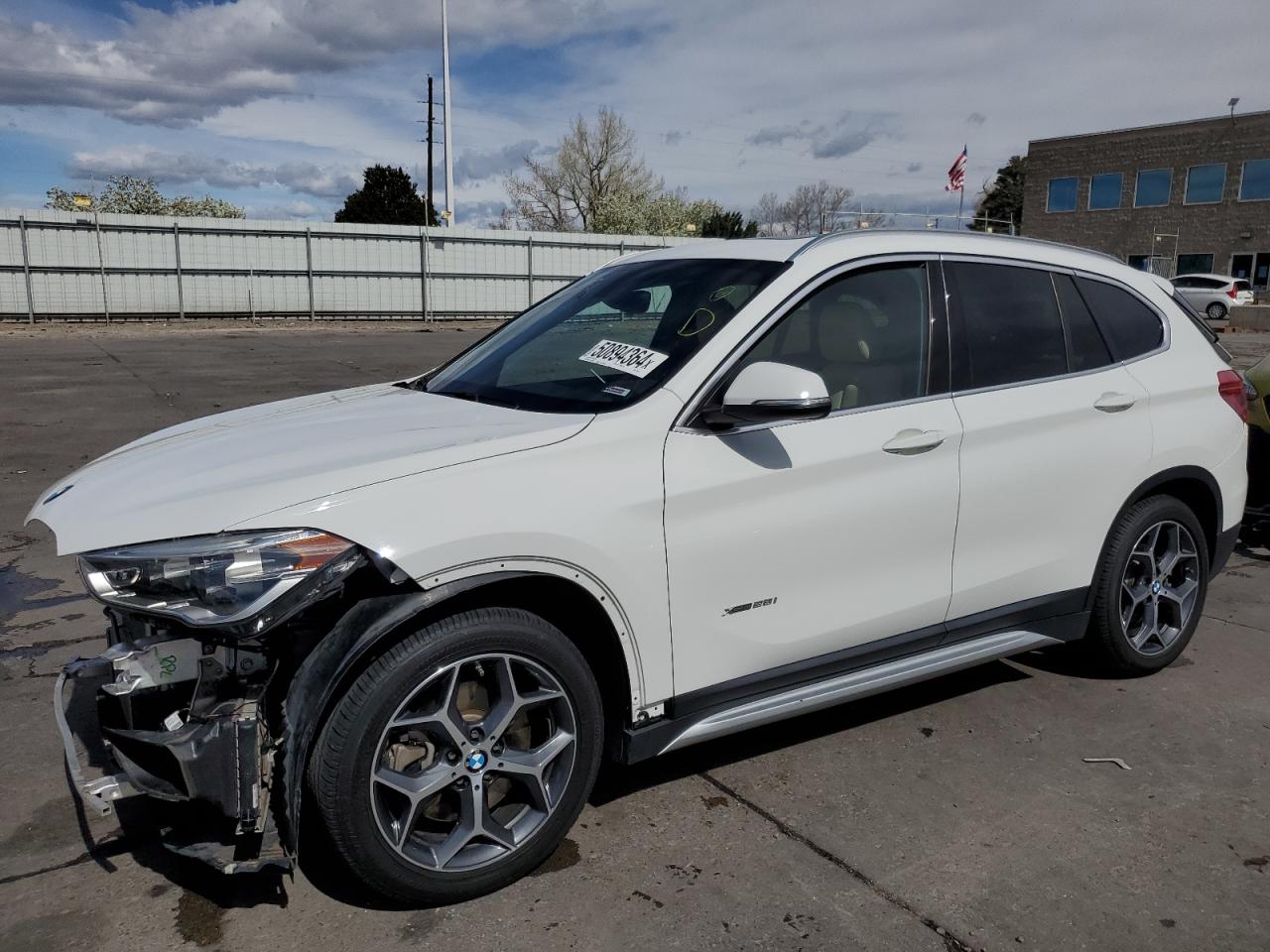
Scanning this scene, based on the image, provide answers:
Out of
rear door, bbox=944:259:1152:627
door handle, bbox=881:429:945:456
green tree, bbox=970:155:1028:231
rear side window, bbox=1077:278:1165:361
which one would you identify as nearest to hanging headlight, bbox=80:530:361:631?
door handle, bbox=881:429:945:456

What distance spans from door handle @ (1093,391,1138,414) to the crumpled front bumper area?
318cm

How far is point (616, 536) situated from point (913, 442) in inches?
46.4

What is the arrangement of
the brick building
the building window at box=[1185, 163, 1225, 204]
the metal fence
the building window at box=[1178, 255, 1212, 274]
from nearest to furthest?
1. the metal fence
2. the brick building
3. the building window at box=[1185, 163, 1225, 204]
4. the building window at box=[1178, 255, 1212, 274]

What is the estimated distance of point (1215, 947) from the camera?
256 cm

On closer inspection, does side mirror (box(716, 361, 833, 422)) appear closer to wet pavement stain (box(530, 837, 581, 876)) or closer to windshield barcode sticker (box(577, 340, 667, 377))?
windshield barcode sticker (box(577, 340, 667, 377))

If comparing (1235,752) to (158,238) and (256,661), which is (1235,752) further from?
(158,238)

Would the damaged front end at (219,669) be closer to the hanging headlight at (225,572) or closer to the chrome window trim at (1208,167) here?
the hanging headlight at (225,572)

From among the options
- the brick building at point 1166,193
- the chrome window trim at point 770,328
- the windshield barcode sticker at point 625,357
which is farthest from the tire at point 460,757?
the brick building at point 1166,193

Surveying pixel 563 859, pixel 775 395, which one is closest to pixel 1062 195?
pixel 775 395

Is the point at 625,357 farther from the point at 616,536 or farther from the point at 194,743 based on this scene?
the point at 194,743

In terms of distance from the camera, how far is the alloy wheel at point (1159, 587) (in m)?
4.15

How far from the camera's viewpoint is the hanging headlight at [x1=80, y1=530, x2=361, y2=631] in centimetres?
232

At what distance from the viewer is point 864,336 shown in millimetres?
3422

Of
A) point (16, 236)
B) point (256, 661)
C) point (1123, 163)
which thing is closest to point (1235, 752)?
point (256, 661)
